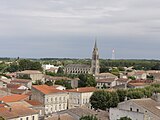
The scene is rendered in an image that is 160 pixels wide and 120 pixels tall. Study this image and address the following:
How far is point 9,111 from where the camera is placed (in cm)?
4244

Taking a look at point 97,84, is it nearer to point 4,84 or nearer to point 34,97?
point 4,84

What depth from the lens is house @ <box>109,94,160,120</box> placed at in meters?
45.1

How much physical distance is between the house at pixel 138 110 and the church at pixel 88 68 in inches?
3844

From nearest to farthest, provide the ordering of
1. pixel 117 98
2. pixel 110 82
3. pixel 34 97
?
pixel 117 98 < pixel 34 97 < pixel 110 82

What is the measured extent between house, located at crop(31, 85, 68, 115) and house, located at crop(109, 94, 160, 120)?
60.4 ft

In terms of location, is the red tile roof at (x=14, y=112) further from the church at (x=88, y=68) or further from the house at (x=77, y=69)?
the house at (x=77, y=69)

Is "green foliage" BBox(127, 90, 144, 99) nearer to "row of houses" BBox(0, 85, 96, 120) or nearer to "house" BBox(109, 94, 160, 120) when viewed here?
"row of houses" BBox(0, 85, 96, 120)

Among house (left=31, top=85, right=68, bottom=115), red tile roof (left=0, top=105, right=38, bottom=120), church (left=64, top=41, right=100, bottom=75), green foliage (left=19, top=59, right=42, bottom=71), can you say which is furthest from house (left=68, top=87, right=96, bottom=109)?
green foliage (left=19, top=59, right=42, bottom=71)

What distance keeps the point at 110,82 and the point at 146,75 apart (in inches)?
1752

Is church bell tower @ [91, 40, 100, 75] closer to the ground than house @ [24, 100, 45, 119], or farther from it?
farther from it

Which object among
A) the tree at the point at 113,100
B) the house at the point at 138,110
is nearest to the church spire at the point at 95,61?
the tree at the point at 113,100

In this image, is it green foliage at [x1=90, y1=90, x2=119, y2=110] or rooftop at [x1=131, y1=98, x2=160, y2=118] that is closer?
rooftop at [x1=131, y1=98, x2=160, y2=118]

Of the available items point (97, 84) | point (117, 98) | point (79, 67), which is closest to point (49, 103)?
point (117, 98)

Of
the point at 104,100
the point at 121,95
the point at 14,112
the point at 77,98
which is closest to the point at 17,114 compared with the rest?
the point at 14,112
